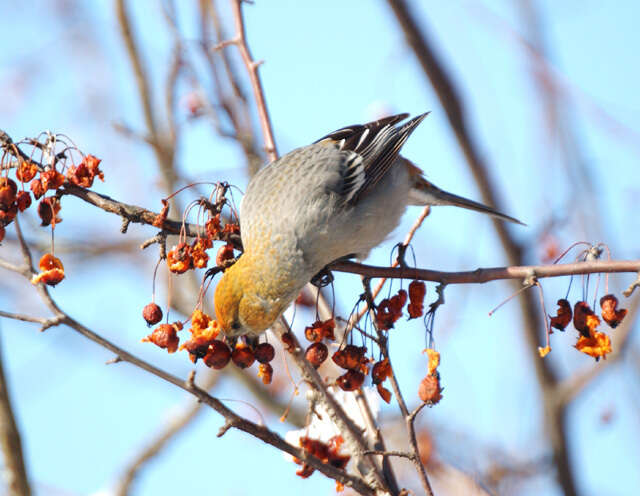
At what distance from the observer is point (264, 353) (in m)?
3.31

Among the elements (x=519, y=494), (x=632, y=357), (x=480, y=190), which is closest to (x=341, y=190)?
(x=480, y=190)

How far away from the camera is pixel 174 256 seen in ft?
10.3

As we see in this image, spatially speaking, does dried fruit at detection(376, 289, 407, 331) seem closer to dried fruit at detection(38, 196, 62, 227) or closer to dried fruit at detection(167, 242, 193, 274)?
dried fruit at detection(167, 242, 193, 274)

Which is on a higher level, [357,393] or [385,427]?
[385,427]

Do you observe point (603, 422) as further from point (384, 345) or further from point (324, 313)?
point (384, 345)

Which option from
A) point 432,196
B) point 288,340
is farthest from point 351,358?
point 432,196

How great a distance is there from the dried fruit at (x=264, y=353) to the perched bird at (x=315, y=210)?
0.29 m

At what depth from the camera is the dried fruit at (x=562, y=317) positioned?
3.07m

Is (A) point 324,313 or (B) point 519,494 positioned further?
(B) point 519,494

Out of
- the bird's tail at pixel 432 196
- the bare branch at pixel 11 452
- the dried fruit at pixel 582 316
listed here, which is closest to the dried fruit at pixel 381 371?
the dried fruit at pixel 582 316

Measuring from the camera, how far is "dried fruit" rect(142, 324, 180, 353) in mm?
2980

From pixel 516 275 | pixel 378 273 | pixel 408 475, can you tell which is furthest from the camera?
pixel 408 475

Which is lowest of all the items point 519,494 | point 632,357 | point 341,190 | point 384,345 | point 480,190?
point 384,345

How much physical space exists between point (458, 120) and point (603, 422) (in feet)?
8.35
